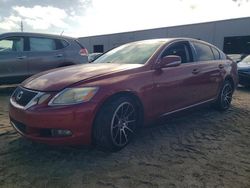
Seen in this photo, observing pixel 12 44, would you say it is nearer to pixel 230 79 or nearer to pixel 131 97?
pixel 131 97

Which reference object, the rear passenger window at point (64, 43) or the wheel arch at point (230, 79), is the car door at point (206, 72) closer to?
the wheel arch at point (230, 79)

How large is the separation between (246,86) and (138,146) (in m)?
7.04

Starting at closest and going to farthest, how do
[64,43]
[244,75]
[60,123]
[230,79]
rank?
[60,123], [230,79], [64,43], [244,75]

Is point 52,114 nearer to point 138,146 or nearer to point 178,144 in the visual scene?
point 138,146

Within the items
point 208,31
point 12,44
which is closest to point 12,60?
point 12,44

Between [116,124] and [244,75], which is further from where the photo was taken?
[244,75]

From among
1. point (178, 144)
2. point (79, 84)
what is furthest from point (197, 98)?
point (79, 84)

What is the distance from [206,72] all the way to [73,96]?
2791 millimetres

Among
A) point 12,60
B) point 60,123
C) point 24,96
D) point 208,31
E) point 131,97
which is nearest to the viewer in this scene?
point 60,123

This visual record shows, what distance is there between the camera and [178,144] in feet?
11.7

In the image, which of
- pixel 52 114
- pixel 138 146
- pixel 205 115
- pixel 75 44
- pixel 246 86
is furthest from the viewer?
pixel 246 86

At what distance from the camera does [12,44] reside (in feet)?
22.5

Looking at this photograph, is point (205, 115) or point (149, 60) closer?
point (149, 60)

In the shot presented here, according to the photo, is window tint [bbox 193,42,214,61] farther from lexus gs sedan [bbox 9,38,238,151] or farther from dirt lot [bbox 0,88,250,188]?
dirt lot [bbox 0,88,250,188]
